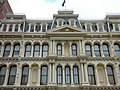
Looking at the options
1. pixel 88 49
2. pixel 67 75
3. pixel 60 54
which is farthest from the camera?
pixel 88 49

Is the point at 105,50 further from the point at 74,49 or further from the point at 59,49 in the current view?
the point at 59,49

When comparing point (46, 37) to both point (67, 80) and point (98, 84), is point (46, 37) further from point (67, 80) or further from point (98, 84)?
point (98, 84)

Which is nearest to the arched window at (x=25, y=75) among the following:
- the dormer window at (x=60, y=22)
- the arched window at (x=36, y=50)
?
the arched window at (x=36, y=50)

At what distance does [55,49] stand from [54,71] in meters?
3.94

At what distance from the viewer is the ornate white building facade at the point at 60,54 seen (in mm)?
27355

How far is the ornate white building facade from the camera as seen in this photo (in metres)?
27.4

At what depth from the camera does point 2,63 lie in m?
28.8

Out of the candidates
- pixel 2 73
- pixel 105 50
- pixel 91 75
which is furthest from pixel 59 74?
pixel 105 50

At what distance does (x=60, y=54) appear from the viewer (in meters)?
30.0

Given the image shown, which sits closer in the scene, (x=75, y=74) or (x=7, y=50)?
(x=75, y=74)

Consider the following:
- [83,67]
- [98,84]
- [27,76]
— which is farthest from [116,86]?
[27,76]

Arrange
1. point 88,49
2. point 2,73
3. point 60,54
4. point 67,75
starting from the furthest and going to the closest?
point 88,49, point 60,54, point 2,73, point 67,75

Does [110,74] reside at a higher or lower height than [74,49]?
lower

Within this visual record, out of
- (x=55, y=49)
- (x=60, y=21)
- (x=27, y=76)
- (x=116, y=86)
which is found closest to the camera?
(x=116, y=86)
